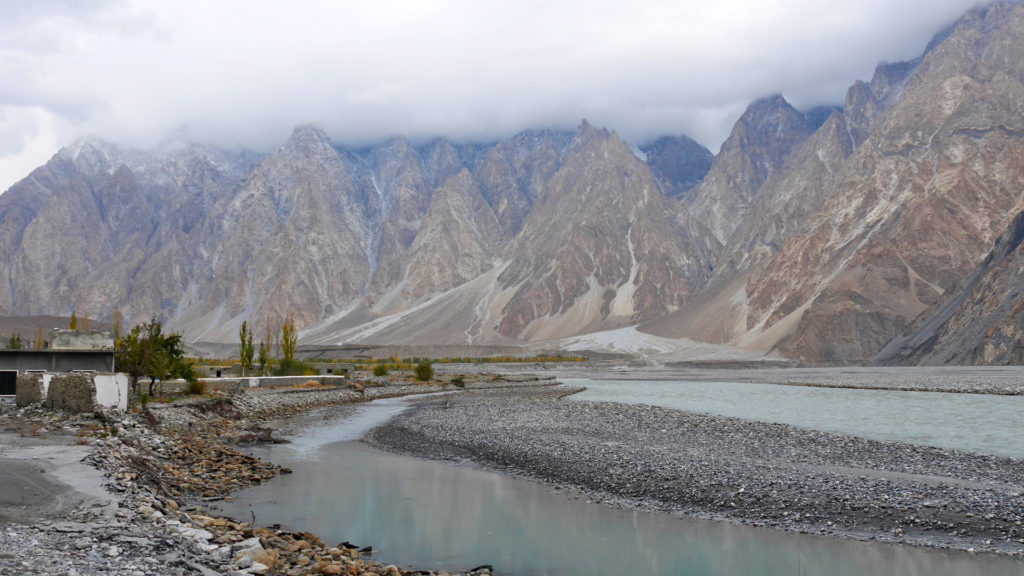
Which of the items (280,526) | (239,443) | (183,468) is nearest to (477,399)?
(239,443)

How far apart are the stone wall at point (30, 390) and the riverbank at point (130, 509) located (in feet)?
2.60

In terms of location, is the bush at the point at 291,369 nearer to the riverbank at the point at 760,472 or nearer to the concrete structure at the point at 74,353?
the concrete structure at the point at 74,353

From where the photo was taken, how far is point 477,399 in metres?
56.6

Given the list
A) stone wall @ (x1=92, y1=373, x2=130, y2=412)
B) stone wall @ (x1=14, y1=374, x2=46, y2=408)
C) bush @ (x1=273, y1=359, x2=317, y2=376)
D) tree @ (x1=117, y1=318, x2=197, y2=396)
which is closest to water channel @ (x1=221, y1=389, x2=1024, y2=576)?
stone wall @ (x1=92, y1=373, x2=130, y2=412)

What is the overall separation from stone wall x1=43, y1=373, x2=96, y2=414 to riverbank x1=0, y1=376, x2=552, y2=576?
0.98 m

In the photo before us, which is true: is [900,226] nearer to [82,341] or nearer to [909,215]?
[909,215]

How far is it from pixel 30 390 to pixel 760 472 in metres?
26.4

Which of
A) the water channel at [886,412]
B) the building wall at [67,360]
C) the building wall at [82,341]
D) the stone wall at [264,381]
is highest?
the building wall at [82,341]

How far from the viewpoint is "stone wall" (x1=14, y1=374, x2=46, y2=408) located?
95.6 ft

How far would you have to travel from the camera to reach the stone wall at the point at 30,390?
29.1 m

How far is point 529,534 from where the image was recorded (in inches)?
650

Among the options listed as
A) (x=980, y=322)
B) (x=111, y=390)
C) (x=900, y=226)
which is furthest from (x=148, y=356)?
(x=900, y=226)

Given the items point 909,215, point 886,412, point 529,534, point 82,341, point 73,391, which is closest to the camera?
point 529,534

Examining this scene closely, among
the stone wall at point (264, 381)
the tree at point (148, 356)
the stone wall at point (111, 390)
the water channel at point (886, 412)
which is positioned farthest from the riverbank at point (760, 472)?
the stone wall at point (264, 381)
